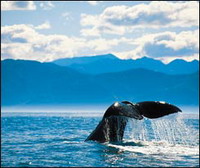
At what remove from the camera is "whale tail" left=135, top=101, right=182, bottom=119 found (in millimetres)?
12047

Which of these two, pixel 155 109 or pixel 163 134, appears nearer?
pixel 155 109

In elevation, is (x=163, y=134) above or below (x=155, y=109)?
below

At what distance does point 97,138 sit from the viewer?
48.3 ft

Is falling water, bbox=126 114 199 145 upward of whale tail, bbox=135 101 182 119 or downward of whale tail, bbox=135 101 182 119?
downward

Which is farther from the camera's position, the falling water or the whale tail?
the falling water

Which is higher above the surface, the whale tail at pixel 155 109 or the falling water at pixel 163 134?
the whale tail at pixel 155 109

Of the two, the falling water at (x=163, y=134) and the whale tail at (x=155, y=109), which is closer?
the whale tail at (x=155, y=109)

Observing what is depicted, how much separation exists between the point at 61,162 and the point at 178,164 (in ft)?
11.1

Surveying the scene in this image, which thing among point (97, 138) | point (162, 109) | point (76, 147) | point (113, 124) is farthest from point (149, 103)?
point (76, 147)

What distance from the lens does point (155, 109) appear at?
12.3 m

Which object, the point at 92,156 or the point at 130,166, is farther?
the point at 92,156

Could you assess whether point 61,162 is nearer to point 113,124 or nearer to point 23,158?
point 23,158

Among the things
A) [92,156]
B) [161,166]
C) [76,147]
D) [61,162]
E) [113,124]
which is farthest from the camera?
[76,147]

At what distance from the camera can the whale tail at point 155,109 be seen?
12047 millimetres
